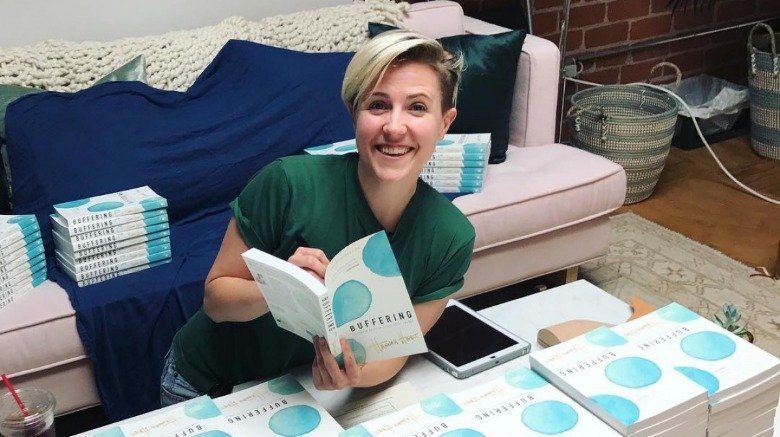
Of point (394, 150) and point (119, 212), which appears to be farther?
point (119, 212)

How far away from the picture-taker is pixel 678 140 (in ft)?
12.7

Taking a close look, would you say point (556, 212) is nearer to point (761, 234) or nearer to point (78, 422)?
point (761, 234)

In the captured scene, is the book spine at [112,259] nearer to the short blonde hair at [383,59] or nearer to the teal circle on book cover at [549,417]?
the short blonde hair at [383,59]

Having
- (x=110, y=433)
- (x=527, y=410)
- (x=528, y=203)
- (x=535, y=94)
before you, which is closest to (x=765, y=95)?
(x=535, y=94)

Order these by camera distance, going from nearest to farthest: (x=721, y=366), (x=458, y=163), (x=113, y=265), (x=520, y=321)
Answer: (x=721, y=366) → (x=520, y=321) → (x=113, y=265) → (x=458, y=163)

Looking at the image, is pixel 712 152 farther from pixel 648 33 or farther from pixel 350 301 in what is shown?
pixel 350 301

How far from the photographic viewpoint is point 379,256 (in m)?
1.15

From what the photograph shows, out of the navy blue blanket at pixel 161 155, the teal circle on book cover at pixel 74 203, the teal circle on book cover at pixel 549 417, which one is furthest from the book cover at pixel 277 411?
the teal circle on book cover at pixel 74 203

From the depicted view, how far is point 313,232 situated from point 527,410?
1.51ft

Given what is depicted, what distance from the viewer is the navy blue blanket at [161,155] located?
1979mm

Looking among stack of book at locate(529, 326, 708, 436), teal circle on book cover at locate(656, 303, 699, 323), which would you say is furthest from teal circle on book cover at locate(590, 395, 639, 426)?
teal circle on book cover at locate(656, 303, 699, 323)

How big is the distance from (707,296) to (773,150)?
4.38 ft

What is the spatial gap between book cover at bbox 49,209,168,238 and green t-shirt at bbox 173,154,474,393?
27.2 inches

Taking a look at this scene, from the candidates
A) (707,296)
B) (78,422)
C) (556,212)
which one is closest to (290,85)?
(556,212)
